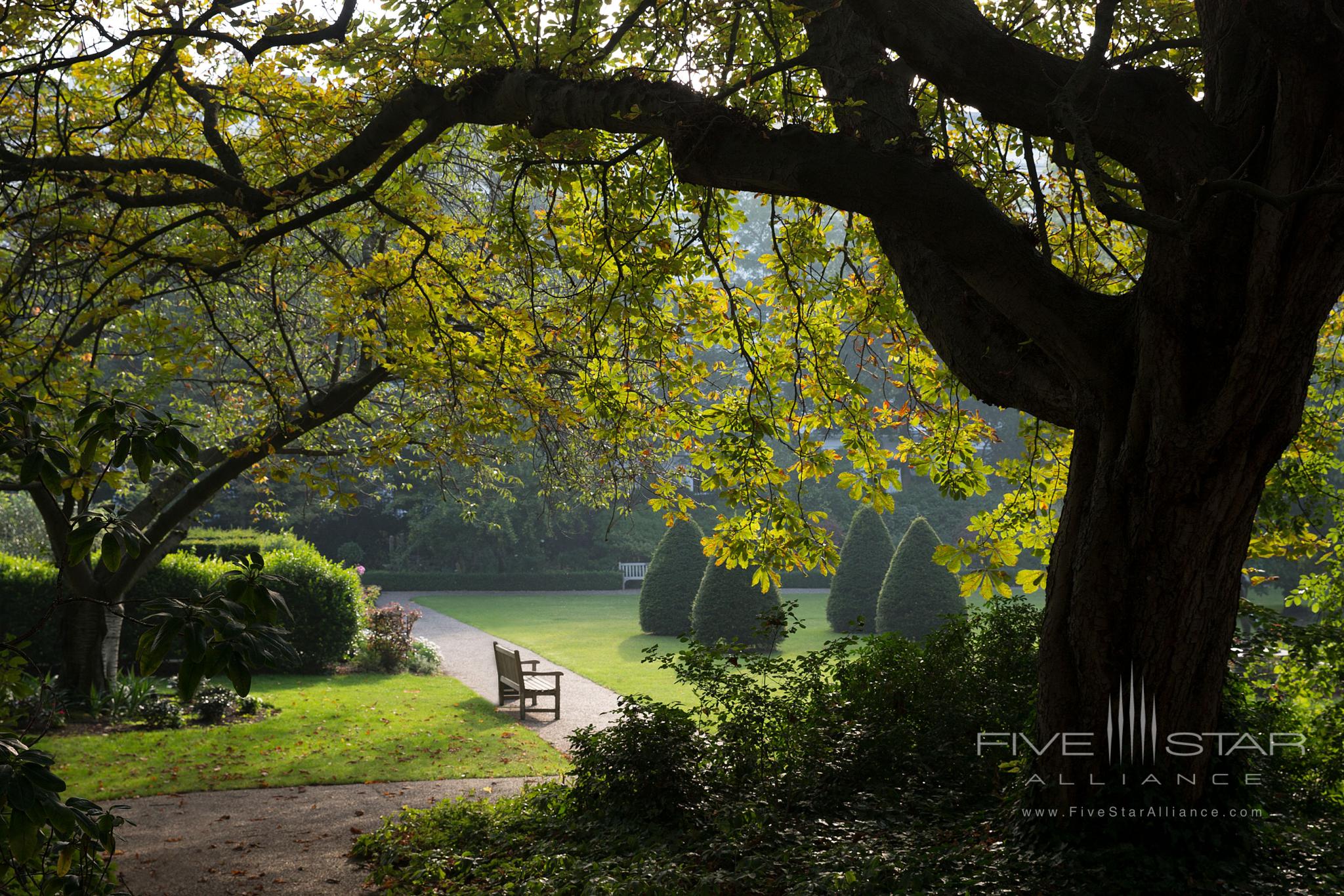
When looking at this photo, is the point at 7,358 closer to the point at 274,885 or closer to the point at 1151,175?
the point at 274,885

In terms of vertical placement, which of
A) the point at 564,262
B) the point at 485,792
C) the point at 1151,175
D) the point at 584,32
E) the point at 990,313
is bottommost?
the point at 485,792

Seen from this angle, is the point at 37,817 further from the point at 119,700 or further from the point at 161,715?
the point at 119,700

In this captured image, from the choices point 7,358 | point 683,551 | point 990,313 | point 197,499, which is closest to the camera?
point 990,313

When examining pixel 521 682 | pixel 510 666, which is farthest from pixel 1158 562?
pixel 510 666

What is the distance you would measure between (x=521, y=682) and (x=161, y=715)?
4.15 meters

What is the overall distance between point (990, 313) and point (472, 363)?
4.51 m

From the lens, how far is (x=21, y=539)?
19.5 meters

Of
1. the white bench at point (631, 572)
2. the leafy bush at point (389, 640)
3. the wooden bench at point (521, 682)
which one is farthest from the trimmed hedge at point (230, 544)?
the white bench at point (631, 572)

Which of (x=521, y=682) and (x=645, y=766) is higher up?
(x=645, y=766)

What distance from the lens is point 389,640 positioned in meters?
15.6

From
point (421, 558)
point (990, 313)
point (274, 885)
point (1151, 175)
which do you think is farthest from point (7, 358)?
point (421, 558)

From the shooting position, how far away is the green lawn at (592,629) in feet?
51.2

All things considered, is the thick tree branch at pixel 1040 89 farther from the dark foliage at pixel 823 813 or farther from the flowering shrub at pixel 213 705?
the flowering shrub at pixel 213 705

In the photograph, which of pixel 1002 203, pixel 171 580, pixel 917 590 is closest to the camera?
pixel 1002 203
